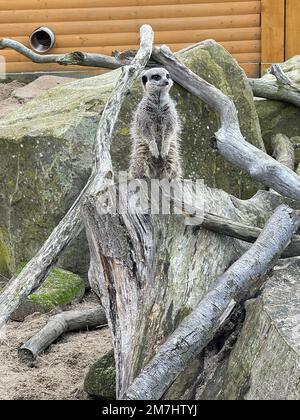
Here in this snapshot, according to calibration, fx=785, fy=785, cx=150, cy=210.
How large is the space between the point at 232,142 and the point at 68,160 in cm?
104

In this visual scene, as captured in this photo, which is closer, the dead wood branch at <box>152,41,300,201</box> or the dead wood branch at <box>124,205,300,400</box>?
the dead wood branch at <box>124,205,300,400</box>

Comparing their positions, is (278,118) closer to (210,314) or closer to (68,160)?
(68,160)

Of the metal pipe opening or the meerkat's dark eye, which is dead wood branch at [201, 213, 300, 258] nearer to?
the meerkat's dark eye

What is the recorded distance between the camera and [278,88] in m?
→ 5.84

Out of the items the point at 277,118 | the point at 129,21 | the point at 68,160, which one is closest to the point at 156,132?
the point at 68,160

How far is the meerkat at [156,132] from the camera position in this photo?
4242mm

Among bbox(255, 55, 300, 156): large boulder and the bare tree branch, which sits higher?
the bare tree branch

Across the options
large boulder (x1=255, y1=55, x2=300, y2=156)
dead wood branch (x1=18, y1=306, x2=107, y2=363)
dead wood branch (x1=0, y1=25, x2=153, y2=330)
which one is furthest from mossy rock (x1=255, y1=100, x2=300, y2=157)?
dead wood branch (x1=18, y1=306, x2=107, y2=363)

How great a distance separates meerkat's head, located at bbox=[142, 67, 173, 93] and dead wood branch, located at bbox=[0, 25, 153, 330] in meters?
0.28

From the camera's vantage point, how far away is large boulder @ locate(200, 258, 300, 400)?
2.64m

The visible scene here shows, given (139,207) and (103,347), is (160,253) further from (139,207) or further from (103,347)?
(103,347)

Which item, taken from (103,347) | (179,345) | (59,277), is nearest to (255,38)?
(59,277)

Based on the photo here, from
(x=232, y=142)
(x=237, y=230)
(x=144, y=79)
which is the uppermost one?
(x=144, y=79)

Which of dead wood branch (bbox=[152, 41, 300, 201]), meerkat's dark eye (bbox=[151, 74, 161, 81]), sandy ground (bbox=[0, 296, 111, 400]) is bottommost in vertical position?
sandy ground (bbox=[0, 296, 111, 400])
